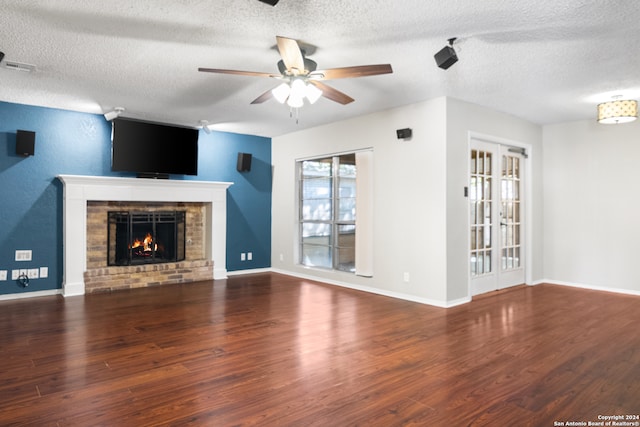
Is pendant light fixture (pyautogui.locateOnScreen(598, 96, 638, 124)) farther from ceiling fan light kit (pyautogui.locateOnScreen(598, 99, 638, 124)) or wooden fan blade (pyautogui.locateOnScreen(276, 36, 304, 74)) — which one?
wooden fan blade (pyautogui.locateOnScreen(276, 36, 304, 74))

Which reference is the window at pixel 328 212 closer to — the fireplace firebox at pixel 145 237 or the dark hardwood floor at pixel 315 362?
the dark hardwood floor at pixel 315 362

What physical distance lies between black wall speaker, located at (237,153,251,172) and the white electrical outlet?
3.22 metres

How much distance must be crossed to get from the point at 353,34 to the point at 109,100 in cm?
344

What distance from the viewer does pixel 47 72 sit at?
13.1 feet

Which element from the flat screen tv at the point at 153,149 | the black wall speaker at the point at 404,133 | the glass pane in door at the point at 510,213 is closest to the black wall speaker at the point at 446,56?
the black wall speaker at the point at 404,133

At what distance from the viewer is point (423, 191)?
5.00m

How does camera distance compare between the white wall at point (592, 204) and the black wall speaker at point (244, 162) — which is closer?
the white wall at point (592, 204)

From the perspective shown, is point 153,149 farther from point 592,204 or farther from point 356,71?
point 592,204

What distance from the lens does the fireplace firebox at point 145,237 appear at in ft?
19.5

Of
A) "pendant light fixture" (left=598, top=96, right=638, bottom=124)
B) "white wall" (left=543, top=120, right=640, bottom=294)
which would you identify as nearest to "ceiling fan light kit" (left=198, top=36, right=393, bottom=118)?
"pendant light fixture" (left=598, top=96, right=638, bottom=124)

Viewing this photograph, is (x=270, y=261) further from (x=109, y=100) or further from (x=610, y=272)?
(x=610, y=272)

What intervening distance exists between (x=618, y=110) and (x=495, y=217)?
1847 mm

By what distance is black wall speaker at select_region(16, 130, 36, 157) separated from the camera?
5070 mm

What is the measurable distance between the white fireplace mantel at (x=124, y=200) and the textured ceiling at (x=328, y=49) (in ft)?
3.63
